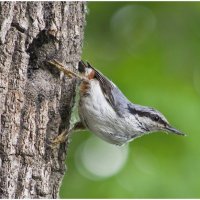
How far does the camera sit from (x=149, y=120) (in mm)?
5574

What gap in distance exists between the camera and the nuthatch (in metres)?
5.18

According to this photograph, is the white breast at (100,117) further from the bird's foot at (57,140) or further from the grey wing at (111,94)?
the bird's foot at (57,140)

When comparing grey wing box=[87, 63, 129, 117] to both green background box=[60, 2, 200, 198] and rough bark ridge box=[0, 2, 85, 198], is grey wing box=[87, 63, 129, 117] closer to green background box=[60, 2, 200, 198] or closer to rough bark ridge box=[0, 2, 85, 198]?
rough bark ridge box=[0, 2, 85, 198]

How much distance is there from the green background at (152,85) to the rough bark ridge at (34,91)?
4.99 feet

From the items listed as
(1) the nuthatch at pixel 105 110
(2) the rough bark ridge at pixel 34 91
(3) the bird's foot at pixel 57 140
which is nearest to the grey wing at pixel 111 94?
(1) the nuthatch at pixel 105 110

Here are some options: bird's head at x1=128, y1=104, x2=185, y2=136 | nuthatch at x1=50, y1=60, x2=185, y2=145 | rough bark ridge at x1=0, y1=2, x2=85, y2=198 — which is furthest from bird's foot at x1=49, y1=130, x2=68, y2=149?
bird's head at x1=128, y1=104, x2=185, y2=136

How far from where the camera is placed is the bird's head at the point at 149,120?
5453mm

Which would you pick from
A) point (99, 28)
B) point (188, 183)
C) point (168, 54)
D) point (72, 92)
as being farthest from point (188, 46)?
point (72, 92)

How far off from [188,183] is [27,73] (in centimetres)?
244

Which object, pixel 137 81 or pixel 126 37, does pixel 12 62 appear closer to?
pixel 137 81

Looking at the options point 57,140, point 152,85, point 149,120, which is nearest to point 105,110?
point 149,120

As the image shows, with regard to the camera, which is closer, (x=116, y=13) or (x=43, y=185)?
(x=43, y=185)

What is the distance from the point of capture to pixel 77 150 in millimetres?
6891

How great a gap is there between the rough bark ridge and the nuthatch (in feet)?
1.19
